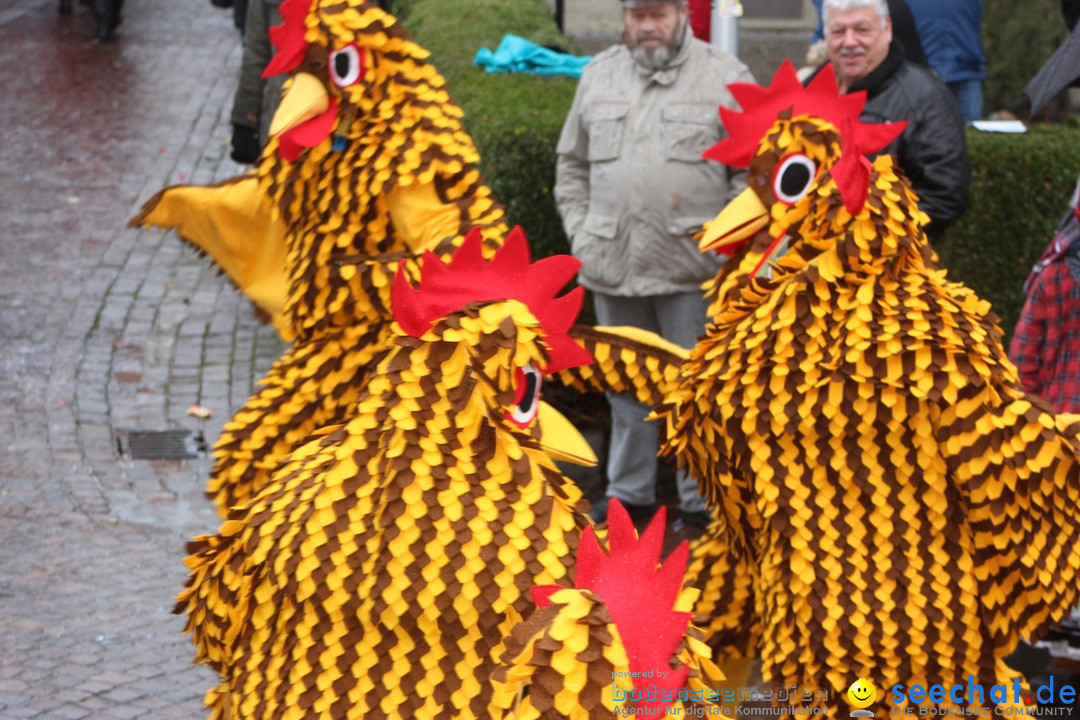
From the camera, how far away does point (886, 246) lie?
333 cm

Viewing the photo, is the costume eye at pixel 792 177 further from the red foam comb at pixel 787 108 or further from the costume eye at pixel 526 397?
the costume eye at pixel 526 397

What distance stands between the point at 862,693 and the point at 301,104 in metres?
2.11

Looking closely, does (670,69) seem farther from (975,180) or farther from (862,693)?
(862,693)

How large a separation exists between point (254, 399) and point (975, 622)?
6.27ft

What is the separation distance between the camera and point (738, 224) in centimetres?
384

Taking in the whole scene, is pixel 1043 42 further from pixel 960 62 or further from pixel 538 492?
pixel 538 492

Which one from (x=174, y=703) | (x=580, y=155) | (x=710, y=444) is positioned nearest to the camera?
(x=710, y=444)

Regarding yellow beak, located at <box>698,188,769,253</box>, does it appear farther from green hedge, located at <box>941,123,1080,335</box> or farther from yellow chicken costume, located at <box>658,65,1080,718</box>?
green hedge, located at <box>941,123,1080,335</box>

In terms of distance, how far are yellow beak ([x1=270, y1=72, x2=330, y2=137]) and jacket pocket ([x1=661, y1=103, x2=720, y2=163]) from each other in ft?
5.54

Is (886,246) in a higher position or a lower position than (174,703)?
higher

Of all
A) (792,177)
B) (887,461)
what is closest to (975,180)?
(792,177)

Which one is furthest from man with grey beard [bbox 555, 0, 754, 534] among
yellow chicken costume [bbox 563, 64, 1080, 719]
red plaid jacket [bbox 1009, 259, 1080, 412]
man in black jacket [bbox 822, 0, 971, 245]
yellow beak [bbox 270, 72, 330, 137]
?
yellow chicken costume [bbox 563, 64, 1080, 719]

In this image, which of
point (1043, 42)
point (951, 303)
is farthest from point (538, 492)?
point (1043, 42)

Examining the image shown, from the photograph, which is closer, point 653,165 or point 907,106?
point 907,106
